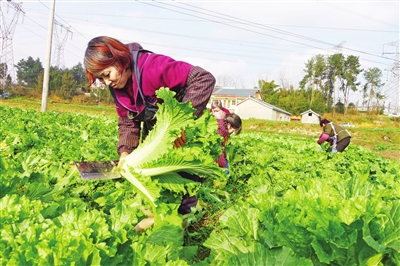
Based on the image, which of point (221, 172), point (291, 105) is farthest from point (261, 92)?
point (221, 172)

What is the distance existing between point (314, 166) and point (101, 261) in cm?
628

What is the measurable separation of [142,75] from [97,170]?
78 cm

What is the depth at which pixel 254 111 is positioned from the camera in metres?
61.4

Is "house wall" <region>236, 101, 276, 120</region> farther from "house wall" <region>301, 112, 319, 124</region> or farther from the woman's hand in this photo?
the woman's hand

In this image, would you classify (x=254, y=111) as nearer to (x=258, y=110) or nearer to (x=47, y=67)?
(x=258, y=110)

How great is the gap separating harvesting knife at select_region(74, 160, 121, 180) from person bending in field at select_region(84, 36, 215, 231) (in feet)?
1.66

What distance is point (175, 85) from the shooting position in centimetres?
272

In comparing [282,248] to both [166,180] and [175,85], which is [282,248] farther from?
[175,85]

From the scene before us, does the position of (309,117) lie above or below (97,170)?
above

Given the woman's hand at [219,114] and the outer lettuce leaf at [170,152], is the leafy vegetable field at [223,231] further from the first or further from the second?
the woman's hand at [219,114]

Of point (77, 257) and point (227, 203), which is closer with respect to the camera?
point (77, 257)

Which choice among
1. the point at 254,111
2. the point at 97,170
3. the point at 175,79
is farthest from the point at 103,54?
the point at 254,111

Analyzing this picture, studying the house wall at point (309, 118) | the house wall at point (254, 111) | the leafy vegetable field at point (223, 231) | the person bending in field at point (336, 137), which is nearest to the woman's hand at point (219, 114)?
the leafy vegetable field at point (223, 231)

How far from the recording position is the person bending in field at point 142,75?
2.53 m
